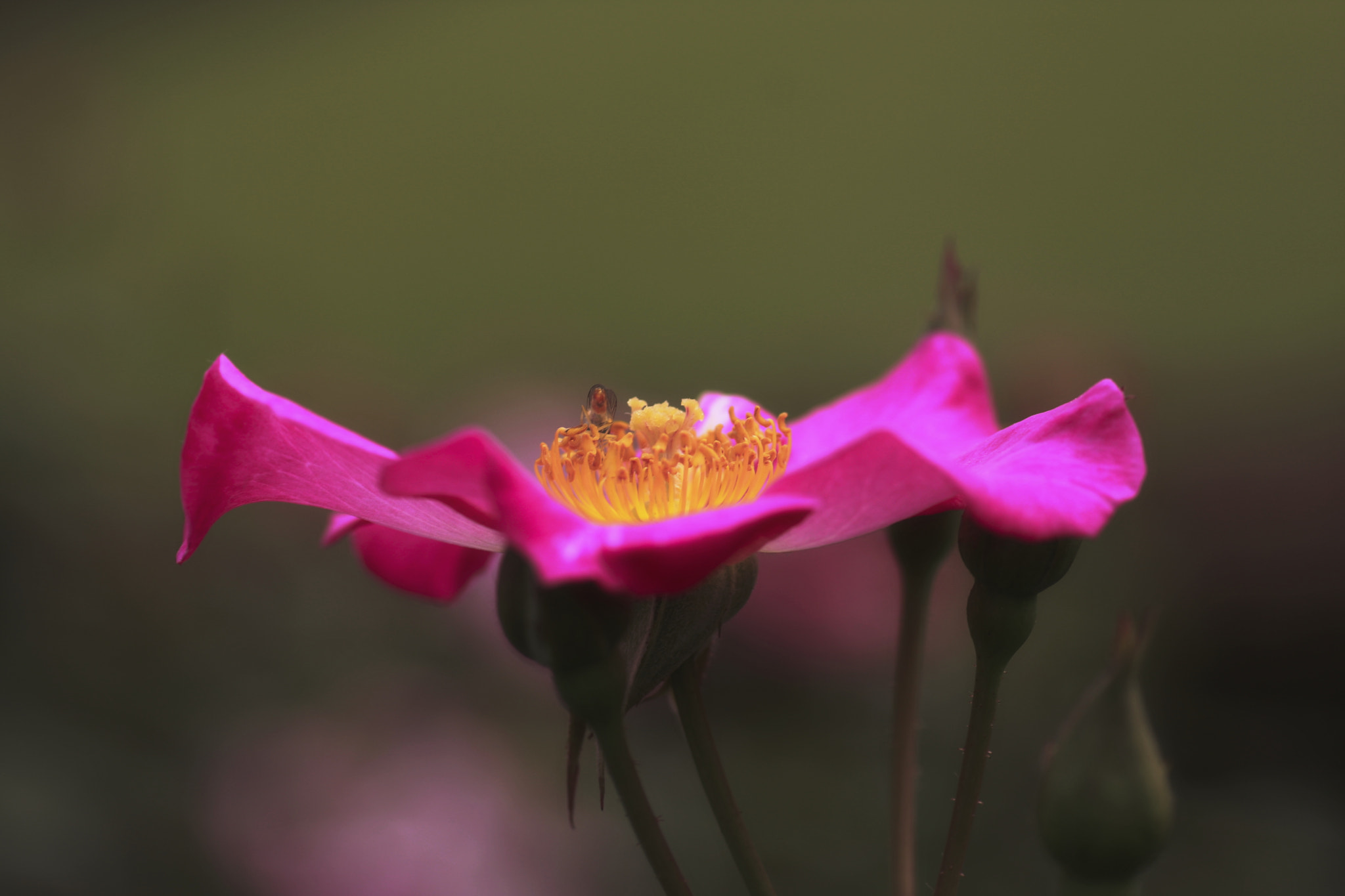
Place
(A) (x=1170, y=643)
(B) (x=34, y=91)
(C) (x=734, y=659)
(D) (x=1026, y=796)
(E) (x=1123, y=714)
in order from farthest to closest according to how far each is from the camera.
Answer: (A) (x=1170, y=643), (B) (x=34, y=91), (C) (x=734, y=659), (D) (x=1026, y=796), (E) (x=1123, y=714)

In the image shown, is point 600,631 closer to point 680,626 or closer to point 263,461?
point 680,626

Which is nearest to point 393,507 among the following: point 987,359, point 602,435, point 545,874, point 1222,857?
point 602,435

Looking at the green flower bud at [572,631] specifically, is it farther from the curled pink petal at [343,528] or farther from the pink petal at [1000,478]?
the curled pink petal at [343,528]

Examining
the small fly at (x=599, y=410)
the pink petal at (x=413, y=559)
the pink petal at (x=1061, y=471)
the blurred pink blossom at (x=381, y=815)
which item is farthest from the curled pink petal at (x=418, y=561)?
the blurred pink blossom at (x=381, y=815)

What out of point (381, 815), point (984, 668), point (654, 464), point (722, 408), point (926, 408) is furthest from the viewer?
point (381, 815)

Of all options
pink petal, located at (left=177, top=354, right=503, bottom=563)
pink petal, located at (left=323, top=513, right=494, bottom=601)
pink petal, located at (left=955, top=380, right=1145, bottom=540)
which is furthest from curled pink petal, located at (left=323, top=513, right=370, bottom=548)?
pink petal, located at (left=955, top=380, right=1145, bottom=540)

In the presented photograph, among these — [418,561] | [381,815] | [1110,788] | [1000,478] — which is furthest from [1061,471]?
[381,815]

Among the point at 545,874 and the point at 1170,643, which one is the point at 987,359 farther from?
the point at 545,874
